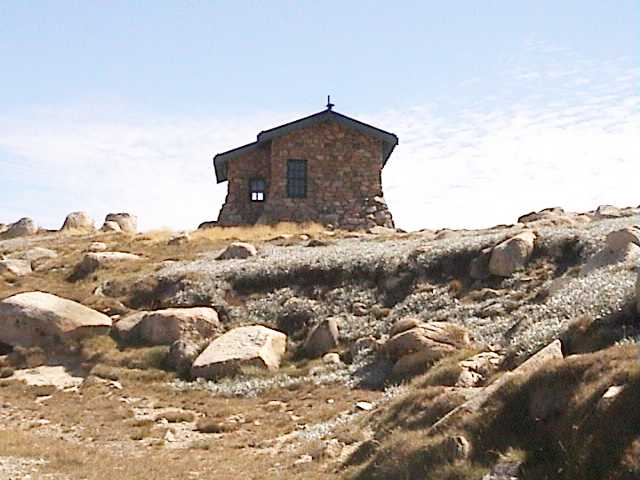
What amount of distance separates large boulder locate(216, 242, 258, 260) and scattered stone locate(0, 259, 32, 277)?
7.13 m

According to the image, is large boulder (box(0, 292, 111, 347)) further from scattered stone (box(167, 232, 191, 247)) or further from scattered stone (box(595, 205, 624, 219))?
scattered stone (box(595, 205, 624, 219))

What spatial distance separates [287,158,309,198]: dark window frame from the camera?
3669 centimetres

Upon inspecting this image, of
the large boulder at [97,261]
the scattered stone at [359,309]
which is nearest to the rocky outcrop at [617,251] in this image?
the scattered stone at [359,309]

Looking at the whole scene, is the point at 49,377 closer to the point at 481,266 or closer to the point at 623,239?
the point at 481,266

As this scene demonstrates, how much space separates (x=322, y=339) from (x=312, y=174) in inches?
686

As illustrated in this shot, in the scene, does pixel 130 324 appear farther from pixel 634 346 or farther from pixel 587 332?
pixel 634 346

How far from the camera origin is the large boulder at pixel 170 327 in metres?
21.1

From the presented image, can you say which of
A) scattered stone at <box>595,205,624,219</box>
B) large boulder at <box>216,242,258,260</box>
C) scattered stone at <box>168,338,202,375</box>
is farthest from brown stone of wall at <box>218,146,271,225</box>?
scattered stone at <box>168,338,202,375</box>

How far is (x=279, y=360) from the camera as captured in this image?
779 inches

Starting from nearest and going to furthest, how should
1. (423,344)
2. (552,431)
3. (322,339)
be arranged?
(552,431) < (423,344) < (322,339)

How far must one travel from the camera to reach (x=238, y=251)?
27.2 m

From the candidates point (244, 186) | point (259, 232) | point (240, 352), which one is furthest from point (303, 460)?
point (244, 186)

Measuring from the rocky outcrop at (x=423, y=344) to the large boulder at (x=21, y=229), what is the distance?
113 feet

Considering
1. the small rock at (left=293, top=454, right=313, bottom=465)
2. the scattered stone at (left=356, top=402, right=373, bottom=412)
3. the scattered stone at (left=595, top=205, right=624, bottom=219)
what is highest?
the scattered stone at (left=595, top=205, right=624, bottom=219)
